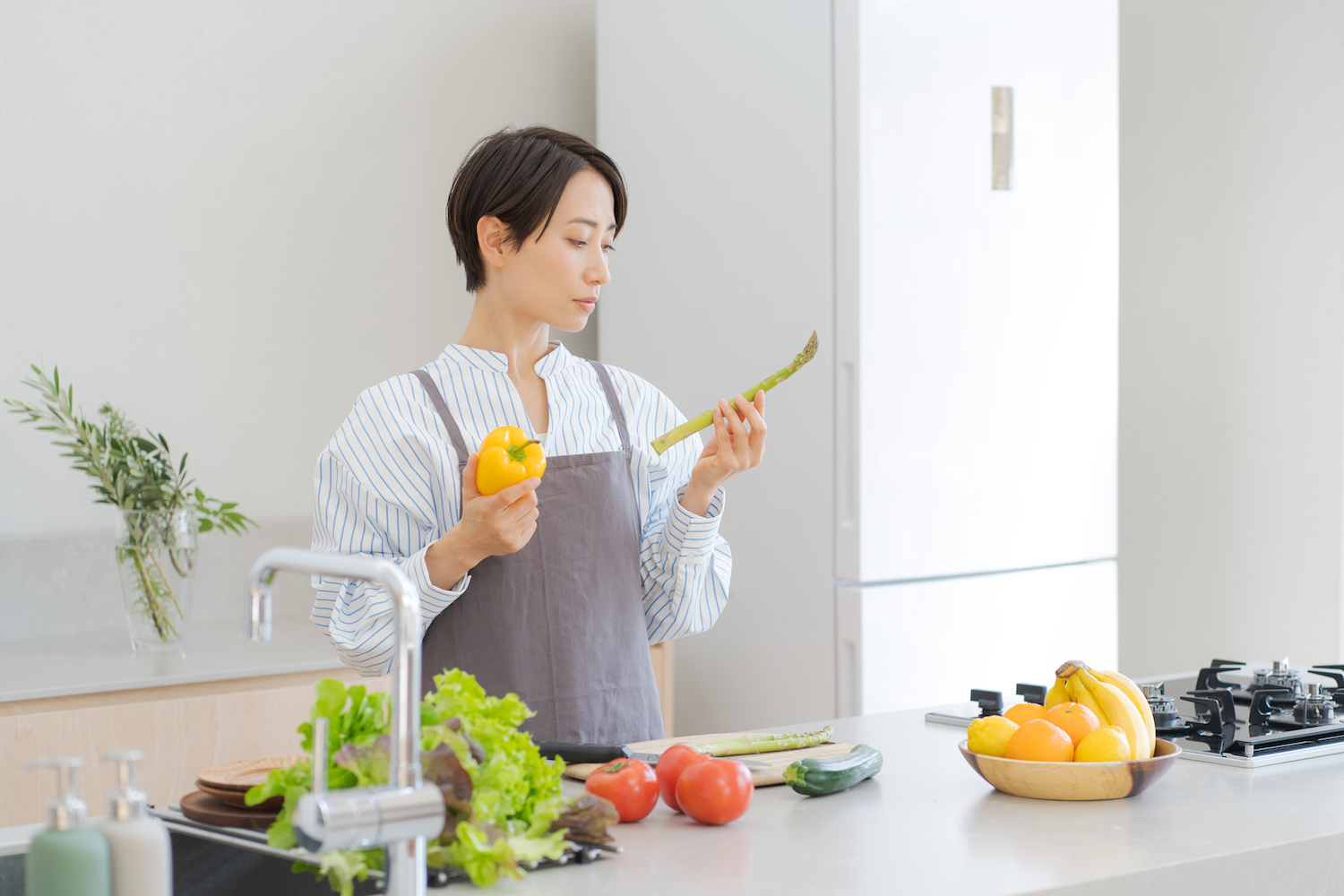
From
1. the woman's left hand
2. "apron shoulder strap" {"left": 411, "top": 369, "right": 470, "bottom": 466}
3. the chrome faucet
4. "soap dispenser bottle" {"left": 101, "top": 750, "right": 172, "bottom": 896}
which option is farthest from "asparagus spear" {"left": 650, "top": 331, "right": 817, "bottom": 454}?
"soap dispenser bottle" {"left": 101, "top": 750, "right": 172, "bottom": 896}

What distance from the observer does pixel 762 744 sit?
4.72 ft

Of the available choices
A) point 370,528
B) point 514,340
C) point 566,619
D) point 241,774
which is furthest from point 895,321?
point 241,774

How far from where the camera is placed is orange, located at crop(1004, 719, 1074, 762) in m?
1.30

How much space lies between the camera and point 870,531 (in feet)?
8.21

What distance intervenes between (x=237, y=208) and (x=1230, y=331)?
2.26m

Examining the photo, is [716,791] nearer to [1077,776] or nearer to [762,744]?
[762,744]

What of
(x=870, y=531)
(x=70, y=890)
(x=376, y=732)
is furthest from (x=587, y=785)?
(x=870, y=531)

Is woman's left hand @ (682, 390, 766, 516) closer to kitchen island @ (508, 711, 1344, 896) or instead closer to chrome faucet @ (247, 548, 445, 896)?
kitchen island @ (508, 711, 1344, 896)

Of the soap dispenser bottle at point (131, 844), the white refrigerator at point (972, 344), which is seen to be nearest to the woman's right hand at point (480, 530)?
the soap dispenser bottle at point (131, 844)

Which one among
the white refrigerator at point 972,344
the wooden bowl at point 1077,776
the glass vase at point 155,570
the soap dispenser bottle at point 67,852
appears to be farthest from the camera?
the white refrigerator at point 972,344

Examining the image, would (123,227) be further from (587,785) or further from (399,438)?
(587,785)

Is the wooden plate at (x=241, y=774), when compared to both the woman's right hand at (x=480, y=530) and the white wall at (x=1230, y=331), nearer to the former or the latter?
the woman's right hand at (x=480, y=530)

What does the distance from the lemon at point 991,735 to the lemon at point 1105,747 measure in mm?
69

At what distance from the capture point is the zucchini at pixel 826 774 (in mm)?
1308
